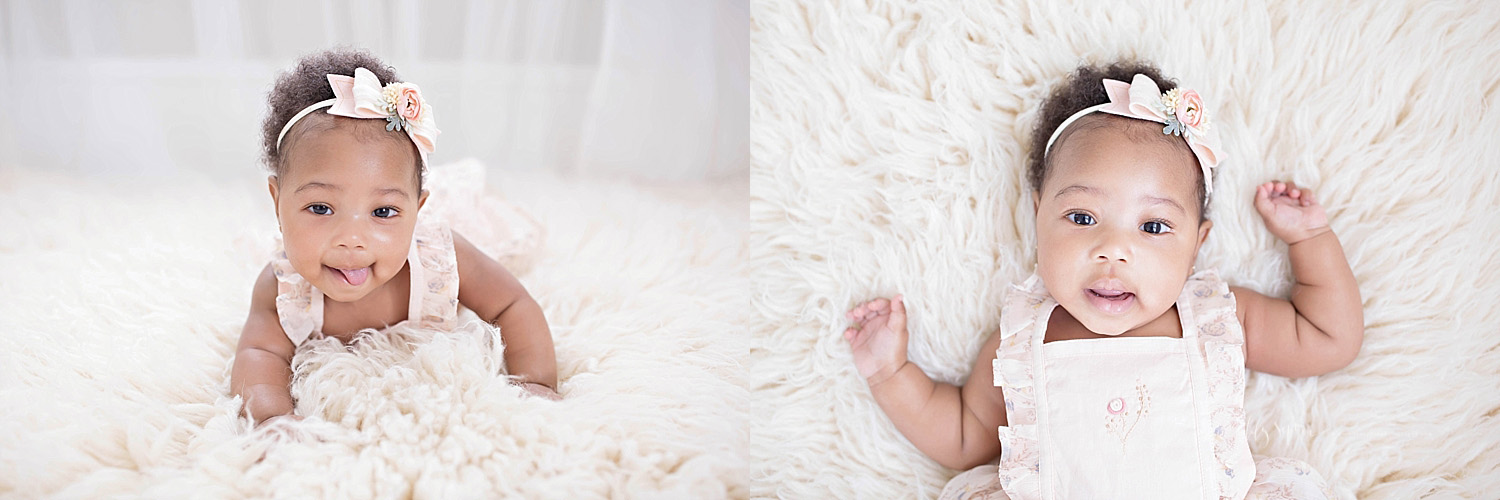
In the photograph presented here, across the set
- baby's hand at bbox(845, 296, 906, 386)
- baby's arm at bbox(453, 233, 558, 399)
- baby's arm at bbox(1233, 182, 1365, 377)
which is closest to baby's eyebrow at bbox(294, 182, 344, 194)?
baby's arm at bbox(453, 233, 558, 399)

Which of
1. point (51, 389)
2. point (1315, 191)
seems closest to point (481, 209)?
point (51, 389)

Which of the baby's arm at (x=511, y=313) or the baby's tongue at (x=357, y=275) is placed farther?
the baby's arm at (x=511, y=313)

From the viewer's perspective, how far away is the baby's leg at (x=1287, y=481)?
4.49 feet

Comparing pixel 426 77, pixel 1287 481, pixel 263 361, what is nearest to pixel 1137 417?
pixel 1287 481

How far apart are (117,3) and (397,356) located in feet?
1.82

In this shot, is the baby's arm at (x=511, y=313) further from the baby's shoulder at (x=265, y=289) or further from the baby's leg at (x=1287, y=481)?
the baby's leg at (x=1287, y=481)

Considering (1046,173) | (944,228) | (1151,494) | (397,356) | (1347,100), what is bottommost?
(1151,494)

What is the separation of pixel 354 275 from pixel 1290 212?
1354 mm

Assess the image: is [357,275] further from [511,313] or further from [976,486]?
[976,486]

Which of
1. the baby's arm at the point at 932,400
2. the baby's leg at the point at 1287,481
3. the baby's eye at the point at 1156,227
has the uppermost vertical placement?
the baby's eye at the point at 1156,227

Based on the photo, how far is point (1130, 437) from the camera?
1.36 meters

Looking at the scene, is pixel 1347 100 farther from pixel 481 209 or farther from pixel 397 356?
pixel 397 356

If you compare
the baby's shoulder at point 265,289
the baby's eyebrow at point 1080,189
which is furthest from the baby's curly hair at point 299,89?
the baby's eyebrow at point 1080,189

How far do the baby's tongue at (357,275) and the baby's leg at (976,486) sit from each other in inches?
35.8
